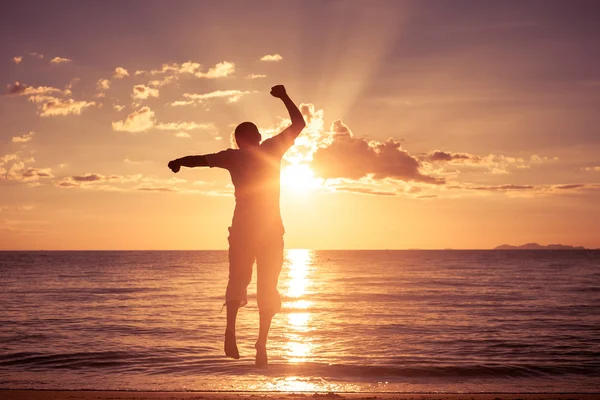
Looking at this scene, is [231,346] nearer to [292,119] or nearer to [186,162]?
[186,162]

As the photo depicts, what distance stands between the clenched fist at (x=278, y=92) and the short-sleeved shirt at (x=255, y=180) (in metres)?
0.45

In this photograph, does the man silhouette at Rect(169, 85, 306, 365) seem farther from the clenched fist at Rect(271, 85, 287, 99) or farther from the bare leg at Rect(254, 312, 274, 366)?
the bare leg at Rect(254, 312, 274, 366)

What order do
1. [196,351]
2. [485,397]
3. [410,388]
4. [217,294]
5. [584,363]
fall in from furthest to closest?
[217,294]
[196,351]
[584,363]
[410,388]
[485,397]

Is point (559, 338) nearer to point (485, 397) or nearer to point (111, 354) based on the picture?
point (485, 397)

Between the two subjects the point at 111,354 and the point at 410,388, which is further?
the point at 111,354

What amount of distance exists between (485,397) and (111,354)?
533 inches

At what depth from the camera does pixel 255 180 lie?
6.54m

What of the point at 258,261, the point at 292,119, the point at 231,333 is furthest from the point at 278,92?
the point at 231,333

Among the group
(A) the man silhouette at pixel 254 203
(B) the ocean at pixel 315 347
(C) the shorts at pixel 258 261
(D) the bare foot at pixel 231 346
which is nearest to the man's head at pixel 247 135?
(A) the man silhouette at pixel 254 203

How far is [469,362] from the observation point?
20.2 meters

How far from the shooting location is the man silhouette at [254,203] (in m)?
6.52

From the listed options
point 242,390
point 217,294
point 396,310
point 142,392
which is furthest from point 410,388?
point 217,294

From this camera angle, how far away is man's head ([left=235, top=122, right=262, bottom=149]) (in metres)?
6.70

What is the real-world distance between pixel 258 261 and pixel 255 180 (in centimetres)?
91
